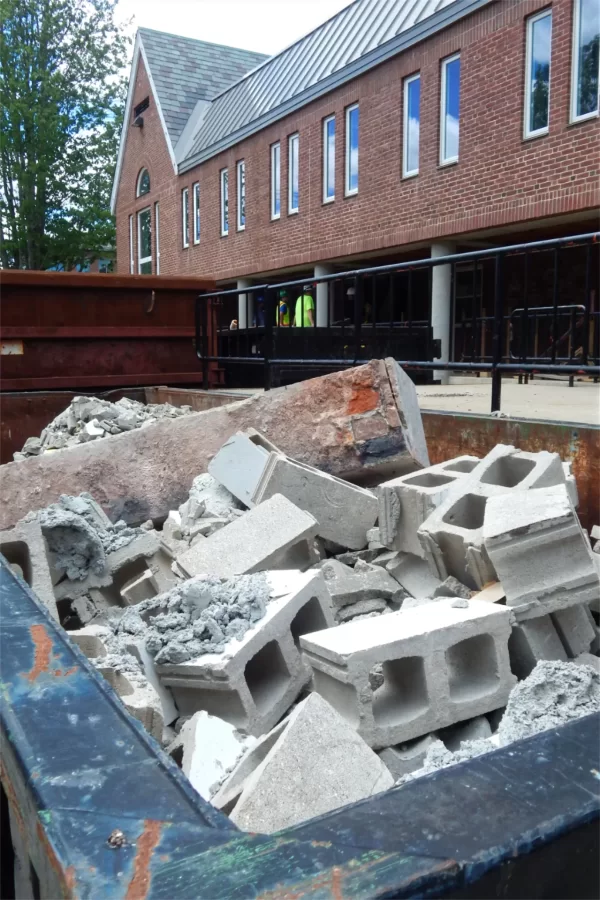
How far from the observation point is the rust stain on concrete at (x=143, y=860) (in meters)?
0.67

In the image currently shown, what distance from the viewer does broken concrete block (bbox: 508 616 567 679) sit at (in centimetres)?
266

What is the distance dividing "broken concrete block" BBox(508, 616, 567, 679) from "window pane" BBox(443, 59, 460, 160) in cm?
1438

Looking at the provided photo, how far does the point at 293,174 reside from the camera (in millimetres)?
20531

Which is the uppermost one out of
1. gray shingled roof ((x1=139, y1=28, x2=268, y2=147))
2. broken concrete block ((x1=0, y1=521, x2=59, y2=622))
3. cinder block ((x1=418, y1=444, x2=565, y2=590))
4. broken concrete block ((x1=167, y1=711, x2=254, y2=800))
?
gray shingled roof ((x1=139, y1=28, x2=268, y2=147))

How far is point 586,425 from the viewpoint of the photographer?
390 centimetres

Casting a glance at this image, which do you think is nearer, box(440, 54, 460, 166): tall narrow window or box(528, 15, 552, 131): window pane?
box(528, 15, 552, 131): window pane

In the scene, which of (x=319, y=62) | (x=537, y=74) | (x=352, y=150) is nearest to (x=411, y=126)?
(x=352, y=150)

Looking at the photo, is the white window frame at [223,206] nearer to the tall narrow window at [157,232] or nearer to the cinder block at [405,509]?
the tall narrow window at [157,232]

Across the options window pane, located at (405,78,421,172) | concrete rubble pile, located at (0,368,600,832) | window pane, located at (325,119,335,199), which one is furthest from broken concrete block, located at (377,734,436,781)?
window pane, located at (325,119,335,199)

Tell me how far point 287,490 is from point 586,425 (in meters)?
1.59

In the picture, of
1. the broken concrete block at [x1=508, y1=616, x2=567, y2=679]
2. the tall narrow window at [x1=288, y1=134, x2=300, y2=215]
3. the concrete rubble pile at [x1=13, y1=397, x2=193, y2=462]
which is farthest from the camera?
the tall narrow window at [x1=288, y1=134, x2=300, y2=215]

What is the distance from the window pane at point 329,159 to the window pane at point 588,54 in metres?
7.50

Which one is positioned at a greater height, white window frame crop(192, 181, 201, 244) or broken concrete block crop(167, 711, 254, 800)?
white window frame crop(192, 181, 201, 244)

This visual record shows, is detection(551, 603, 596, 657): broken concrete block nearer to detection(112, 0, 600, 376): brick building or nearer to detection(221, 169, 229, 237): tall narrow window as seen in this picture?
detection(112, 0, 600, 376): brick building
